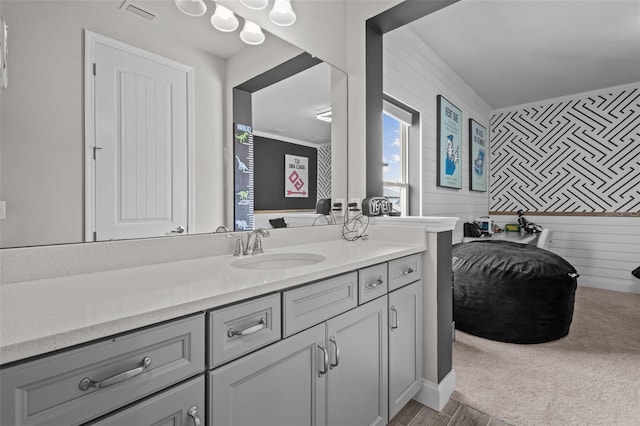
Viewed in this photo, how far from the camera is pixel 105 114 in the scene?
1146 mm

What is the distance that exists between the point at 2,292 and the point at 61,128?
0.54 meters

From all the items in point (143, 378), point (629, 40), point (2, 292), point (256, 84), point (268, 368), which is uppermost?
point (629, 40)

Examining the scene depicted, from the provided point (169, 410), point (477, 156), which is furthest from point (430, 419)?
point (477, 156)

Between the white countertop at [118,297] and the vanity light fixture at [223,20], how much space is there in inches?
45.1

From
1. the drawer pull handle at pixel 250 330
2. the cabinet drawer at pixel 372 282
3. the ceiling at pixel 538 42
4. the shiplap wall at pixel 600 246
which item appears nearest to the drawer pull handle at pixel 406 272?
the cabinet drawer at pixel 372 282

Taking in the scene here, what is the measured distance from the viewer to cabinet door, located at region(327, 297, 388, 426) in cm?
121

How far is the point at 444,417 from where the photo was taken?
167cm

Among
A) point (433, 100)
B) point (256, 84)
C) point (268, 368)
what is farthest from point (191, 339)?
point (433, 100)

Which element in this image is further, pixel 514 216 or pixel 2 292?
pixel 514 216

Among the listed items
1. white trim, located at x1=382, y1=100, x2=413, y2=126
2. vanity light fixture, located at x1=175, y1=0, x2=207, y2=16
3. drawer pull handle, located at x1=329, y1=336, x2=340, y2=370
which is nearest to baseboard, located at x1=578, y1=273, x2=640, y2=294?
white trim, located at x1=382, y1=100, x2=413, y2=126

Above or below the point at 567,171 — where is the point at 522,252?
below

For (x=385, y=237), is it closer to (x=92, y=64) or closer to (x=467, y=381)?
(x=467, y=381)

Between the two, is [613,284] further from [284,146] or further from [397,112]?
[284,146]

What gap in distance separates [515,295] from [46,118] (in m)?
3.00
